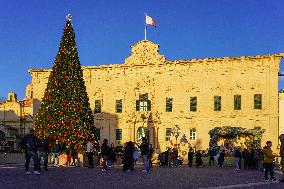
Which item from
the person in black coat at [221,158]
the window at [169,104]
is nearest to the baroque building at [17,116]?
the window at [169,104]

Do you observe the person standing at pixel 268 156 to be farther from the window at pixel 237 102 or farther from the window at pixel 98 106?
the window at pixel 98 106

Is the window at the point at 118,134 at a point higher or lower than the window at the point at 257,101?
lower

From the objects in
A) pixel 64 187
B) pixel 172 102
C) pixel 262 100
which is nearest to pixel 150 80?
pixel 172 102

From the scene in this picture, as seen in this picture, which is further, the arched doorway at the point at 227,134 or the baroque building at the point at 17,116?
the baroque building at the point at 17,116

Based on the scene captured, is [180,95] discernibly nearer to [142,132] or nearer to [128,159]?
[142,132]

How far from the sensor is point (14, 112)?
59938 mm

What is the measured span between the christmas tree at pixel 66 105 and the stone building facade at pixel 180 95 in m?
16.2

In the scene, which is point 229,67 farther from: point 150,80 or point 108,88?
point 108,88

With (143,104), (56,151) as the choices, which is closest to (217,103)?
(143,104)

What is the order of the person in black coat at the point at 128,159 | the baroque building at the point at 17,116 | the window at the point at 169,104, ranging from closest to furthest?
the person in black coat at the point at 128,159
the window at the point at 169,104
the baroque building at the point at 17,116

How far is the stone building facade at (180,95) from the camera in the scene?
140 feet

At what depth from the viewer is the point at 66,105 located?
86.5ft

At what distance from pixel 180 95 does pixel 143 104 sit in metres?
3.99

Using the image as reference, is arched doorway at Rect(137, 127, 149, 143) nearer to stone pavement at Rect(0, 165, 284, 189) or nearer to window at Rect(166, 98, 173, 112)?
window at Rect(166, 98, 173, 112)
